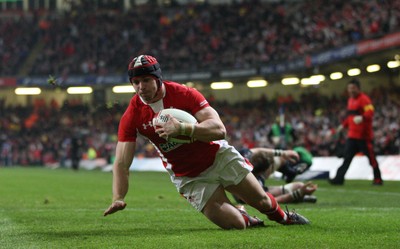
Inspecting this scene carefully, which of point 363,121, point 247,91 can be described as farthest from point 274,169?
point 247,91

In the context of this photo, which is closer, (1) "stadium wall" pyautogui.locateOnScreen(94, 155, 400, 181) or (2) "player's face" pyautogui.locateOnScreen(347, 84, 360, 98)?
(2) "player's face" pyautogui.locateOnScreen(347, 84, 360, 98)

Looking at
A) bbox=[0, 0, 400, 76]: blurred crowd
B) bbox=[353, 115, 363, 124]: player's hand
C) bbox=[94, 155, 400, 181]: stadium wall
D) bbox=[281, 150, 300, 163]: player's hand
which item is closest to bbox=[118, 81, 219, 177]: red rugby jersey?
bbox=[281, 150, 300, 163]: player's hand

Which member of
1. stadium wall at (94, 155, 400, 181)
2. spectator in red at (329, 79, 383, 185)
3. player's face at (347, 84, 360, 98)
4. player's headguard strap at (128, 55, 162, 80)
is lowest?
stadium wall at (94, 155, 400, 181)

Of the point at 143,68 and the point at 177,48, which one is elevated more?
the point at 143,68

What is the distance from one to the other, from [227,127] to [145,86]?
103 feet

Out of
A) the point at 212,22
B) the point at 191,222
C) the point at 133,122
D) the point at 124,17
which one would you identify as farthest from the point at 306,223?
the point at 124,17

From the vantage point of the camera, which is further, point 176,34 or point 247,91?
point 176,34

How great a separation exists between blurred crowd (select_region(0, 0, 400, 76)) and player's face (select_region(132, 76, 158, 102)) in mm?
24606

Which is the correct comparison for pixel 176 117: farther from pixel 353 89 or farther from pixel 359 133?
pixel 359 133

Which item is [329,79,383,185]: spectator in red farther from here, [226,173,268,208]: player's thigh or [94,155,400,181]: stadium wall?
[226,173,268,208]: player's thigh

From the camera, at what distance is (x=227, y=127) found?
37656mm

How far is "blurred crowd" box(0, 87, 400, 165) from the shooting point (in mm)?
27688

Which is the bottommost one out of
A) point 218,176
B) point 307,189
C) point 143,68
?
point 307,189

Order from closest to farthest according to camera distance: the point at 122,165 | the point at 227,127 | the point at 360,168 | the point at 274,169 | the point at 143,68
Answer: the point at 143,68 < the point at 122,165 < the point at 274,169 < the point at 360,168 < the point at 227,127
